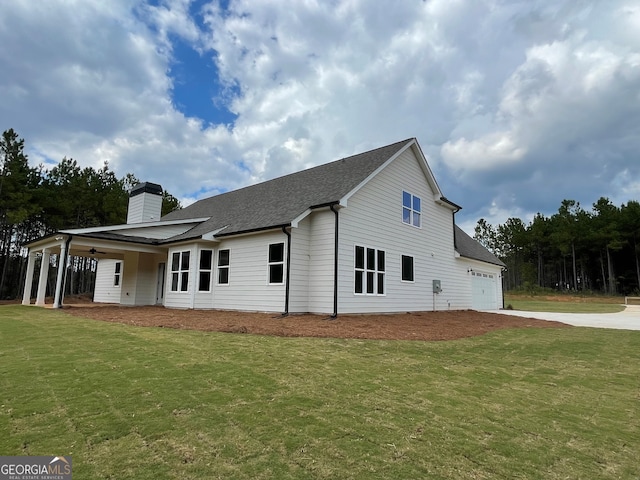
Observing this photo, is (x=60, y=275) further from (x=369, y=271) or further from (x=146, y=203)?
(x=369, y=271)

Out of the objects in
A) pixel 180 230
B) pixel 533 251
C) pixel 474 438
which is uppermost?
pixel 533 251

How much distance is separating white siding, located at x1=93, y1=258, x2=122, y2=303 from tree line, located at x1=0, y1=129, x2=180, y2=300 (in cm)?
800

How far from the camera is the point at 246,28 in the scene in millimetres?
12867

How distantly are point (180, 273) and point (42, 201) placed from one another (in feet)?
70.1

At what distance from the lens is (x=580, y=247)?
183ft

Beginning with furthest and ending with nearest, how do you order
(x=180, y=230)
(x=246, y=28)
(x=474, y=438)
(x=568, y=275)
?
(x=568, y=275)
(x=180, y=230)
(x=246, y=28)
(x=474, y=438)

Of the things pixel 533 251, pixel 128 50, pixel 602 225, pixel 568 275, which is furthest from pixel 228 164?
pixel 568 275

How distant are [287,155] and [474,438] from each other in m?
22.1

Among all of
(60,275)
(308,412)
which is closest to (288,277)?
(308,412)

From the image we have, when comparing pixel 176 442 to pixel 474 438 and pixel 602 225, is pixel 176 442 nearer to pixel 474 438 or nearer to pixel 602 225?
pixel 474 438

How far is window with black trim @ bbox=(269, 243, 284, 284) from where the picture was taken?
12.6m

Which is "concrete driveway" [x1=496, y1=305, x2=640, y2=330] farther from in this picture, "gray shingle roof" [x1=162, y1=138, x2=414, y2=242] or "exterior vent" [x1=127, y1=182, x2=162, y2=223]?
"exterior vent" [x1=127, y1=182, x2=162, y2=223]

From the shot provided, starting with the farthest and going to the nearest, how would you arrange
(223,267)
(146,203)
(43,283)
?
(146,203) → (43,283) → (223,267)

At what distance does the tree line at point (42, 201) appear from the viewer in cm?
2706
